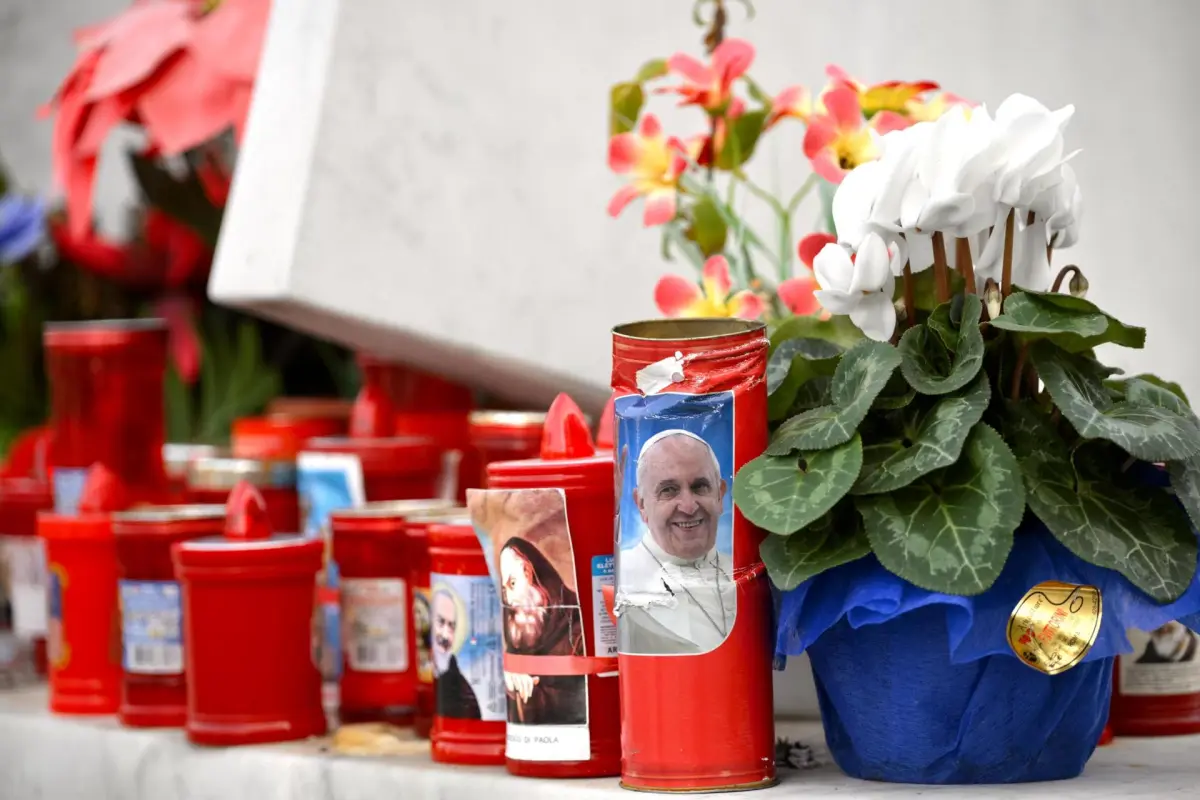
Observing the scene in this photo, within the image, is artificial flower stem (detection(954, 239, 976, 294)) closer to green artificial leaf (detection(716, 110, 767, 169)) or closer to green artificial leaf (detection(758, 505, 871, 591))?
green artificial leaf (detection(758, 505, 871, 591))

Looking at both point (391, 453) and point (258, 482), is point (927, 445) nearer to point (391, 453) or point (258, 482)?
point (391, 453)

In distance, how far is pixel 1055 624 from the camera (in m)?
0.89

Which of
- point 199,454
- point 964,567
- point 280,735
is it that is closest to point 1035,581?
point 964,567

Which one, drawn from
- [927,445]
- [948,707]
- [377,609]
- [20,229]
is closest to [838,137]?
[927,445]

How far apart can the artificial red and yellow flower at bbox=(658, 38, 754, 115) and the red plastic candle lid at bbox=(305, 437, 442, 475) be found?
418 millimetres

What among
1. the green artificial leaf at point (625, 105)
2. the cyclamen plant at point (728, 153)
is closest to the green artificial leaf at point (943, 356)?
the cyclamen plant at point (728, 153)

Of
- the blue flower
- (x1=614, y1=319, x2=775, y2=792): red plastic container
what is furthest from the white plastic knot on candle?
the blue flower

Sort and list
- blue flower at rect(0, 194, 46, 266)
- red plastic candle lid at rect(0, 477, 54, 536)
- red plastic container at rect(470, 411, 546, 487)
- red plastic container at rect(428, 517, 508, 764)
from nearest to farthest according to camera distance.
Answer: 1. red plastic container at rect(428, 517, 508, 764)
2. red plastic container at rect(470, 411, 546, 487)
3. red plastic candle lid at rect(0, 477, 54, 536)
4. blue flower at rect(0, 194, 46, 266)

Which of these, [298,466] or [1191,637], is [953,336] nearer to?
[1191,637]

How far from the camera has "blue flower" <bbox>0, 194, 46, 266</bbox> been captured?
2002mm

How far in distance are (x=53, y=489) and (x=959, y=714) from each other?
41.4 inches

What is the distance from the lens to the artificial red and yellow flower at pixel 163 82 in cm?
158

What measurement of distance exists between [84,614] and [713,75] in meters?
0.74

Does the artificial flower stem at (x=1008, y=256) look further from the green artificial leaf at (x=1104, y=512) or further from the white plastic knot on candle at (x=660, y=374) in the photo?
the white plastic knot on candle at (x=660, y=374)
